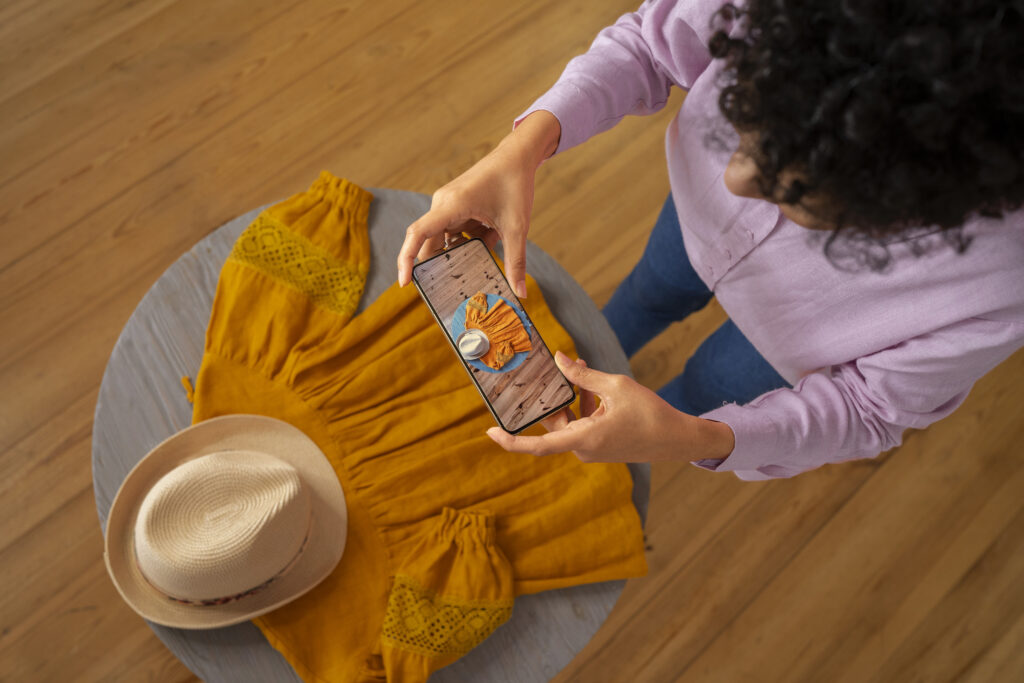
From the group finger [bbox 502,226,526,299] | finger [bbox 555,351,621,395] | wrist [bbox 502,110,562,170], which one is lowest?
finger [bbox 555,351,621,395]

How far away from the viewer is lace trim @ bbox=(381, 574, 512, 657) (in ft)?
2.89

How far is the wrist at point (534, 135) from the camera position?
0.77 meters

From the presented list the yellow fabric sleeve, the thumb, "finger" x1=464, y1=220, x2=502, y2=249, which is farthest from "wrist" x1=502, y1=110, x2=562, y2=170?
the yellow fabric sleeve

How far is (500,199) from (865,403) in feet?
1.59

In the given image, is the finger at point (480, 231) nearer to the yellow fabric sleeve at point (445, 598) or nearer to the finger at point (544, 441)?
the finger at point (544, 441)

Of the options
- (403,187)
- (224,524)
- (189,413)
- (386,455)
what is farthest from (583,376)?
(403,187)

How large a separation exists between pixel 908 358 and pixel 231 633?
917 millimetres

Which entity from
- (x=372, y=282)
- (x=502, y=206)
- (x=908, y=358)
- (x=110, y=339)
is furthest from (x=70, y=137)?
(x=908, y=358)

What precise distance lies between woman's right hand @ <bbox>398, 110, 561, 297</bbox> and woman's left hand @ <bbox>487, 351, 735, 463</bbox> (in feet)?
0.54

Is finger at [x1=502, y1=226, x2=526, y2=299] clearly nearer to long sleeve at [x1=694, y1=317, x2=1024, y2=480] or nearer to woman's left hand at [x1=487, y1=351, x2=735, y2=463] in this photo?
woman's left hand at [x1=487, y1=351, x2=735, y2=463]

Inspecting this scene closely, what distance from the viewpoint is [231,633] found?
0.90 m

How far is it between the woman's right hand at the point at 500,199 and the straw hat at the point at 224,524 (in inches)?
13.6

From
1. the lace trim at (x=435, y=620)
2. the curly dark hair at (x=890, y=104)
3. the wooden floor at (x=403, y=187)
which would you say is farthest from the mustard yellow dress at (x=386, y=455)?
the wooden floor at (x=403, y=187)

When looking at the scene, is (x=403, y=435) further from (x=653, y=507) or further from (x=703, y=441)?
(x=653, y=507)
